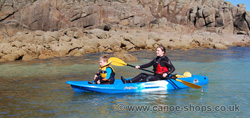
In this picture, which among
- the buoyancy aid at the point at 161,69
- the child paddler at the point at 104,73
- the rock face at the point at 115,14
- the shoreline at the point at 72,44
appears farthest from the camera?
the rock face at the point at 115,14

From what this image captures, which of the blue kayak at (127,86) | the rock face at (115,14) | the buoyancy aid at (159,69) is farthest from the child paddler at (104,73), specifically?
the rock face at (115,14)

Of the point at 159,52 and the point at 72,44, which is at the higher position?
the point at 72,44

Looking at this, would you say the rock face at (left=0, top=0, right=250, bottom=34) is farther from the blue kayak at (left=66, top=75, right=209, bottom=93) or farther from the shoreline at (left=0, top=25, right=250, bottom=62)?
the blue kayak at (left=66, top=75, right=209, bottom=93)

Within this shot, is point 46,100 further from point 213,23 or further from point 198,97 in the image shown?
point 213,23

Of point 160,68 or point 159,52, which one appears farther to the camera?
point 160,68

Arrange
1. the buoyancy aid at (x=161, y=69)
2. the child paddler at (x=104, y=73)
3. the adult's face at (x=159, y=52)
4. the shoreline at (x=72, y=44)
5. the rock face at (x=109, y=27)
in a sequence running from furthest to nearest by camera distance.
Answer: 1. the rock face at (x=109, y=27)
2. the shoreline at (x=72, y=44)
3. the buoyancy aid at (x=161, y=69)
4. the adult's face at (x=159, y=52)
5. the child paddler at (x=104, y=73)

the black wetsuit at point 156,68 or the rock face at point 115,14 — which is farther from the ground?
the rock face at point 115,14

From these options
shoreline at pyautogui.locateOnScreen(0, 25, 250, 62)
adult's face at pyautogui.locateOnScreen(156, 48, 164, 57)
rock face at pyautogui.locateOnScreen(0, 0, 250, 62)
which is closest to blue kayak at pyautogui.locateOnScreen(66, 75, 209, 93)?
adult's face at pyautogui.locateOnScreen(156, 48, 164, 57)

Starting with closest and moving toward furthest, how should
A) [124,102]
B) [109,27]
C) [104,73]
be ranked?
1. [124,102]
2. [104,73]
3. [109,27]

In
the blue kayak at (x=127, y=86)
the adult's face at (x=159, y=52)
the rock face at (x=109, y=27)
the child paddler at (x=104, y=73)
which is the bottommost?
the blue kayak at (x=127, y=86)

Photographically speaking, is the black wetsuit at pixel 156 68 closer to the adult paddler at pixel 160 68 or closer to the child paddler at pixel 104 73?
the adult paddler at pixel 160 68

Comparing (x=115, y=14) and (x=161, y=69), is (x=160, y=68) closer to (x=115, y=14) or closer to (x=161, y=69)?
(x=161, y=69)

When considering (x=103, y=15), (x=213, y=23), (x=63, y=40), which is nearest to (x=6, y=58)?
(x=63, y=40)

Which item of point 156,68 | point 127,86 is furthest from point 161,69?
point 127,86
